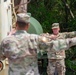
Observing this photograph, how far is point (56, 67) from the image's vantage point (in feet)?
34.4

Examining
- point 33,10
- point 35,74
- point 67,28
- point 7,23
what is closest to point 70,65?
point 67,28

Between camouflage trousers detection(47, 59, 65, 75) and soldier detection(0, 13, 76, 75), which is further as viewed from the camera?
camouflage trousers detection(47, 59, 65, 75)

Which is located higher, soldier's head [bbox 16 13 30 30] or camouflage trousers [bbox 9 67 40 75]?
soldier's head [bbox 16 13 30 30]

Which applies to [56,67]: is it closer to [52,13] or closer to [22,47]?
[52,13]

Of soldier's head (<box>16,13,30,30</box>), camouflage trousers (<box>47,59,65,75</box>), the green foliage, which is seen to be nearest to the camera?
soldier's head (<box>16,13,30,30</box>)

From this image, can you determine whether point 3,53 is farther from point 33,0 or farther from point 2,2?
point 33,0

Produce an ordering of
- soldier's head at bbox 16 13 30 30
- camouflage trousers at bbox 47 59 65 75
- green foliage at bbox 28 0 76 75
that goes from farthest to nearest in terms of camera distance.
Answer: green foliage at bbox 28 0 76 75
camouflage trousers at bbox 47 59 65 75
soldier's head at bbox 16 13 30 30

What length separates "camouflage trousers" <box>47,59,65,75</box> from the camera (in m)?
10.3

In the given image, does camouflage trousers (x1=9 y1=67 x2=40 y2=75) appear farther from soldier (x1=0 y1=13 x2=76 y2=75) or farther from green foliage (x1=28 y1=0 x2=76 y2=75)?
green foliage (x1=28 y1=0 x2=76 y2=75)

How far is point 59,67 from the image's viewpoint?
10.5m

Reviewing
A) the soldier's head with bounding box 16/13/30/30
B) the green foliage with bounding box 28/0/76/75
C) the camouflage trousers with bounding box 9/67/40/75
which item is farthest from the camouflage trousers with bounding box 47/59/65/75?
the soldier's head with bounding box 16/13/30/30

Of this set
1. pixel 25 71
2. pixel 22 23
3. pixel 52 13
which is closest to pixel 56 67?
pixel 52 13

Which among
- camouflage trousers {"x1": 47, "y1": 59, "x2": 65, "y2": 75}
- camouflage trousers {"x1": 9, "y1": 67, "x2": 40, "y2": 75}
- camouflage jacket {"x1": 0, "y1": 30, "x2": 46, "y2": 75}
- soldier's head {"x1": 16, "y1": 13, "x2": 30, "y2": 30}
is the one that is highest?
soldier's head {"x1": 16, "y1": 13, "x2": 30, "y2": 30}

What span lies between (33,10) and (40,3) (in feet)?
1.99
